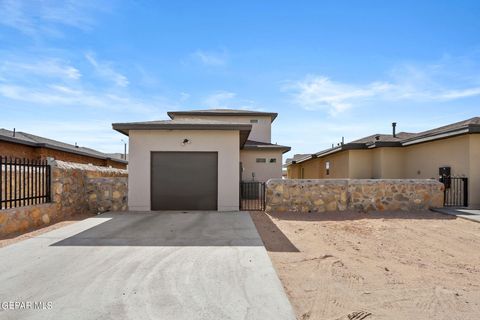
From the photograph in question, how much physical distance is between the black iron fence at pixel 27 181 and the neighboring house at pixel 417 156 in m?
15.5

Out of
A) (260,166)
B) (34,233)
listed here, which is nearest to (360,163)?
(260,166)

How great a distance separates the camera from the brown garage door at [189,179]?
1105 centimetres

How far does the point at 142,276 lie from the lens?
4344 millimetres

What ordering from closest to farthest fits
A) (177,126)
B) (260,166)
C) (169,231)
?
(169,231), (177,126), (260,166)

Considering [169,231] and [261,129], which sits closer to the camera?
[169,231]

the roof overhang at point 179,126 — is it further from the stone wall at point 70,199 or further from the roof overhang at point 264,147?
the roof overhang at point 264,147

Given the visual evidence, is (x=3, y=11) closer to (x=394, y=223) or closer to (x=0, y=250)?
(x=0, y=250)

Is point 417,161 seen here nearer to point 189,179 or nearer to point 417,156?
point 417,156

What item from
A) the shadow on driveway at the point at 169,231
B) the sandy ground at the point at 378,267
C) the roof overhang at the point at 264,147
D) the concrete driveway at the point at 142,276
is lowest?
the sandy ground at the point at 378,267

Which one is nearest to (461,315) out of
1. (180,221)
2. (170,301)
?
(170,301)

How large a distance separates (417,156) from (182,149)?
12850 mm

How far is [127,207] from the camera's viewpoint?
36.1ft

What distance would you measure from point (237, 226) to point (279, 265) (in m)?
3.20

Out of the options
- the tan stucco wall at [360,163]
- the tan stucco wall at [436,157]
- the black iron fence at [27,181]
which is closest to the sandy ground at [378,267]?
the tan stucco wall at [436,157]
